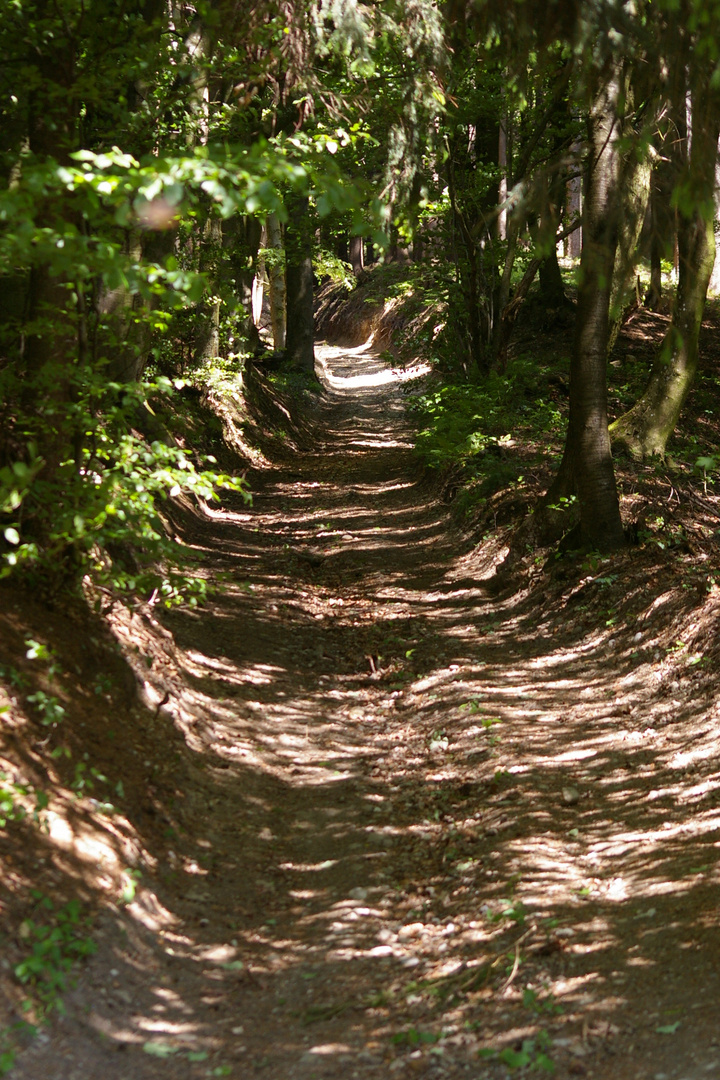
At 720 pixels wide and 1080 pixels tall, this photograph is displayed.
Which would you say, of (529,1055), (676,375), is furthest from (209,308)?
(529,1055)

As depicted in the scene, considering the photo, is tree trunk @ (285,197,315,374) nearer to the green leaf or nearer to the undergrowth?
the undergrowth

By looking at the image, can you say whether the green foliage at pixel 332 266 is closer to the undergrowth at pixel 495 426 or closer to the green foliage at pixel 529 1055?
the undergrowth at pixel 495 426

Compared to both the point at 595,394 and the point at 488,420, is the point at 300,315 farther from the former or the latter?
the point at 595,394

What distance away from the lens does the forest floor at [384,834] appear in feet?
12.8

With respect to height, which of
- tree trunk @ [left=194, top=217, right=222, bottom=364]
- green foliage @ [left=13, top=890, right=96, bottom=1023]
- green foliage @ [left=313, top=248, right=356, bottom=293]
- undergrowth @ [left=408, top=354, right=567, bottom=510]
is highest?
green foliage @ [left=313, top=248, right=356, bottom=293]

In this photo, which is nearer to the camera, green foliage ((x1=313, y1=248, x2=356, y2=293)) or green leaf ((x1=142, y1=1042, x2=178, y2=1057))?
green leaf ((x1=142, y1=1042, x2=178, y2=1057))

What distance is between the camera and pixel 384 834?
19.1 feet

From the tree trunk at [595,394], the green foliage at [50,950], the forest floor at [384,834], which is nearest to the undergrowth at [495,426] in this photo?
the tree trunk at [595,394]

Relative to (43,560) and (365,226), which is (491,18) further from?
(43,560)

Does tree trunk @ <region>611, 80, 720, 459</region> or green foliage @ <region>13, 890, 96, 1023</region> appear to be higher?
tree trunk @ <region>611, 80, 720, 459</region>

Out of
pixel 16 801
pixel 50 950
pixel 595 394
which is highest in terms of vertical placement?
pixel 595 394

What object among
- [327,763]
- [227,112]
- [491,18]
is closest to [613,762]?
[327,763]

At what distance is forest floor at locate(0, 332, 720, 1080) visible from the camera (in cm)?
390

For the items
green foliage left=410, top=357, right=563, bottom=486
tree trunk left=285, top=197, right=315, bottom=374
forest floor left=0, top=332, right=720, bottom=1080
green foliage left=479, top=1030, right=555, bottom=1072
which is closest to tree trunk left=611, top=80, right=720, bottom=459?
green foliage left=410, top=357, right=563, bottom=486
